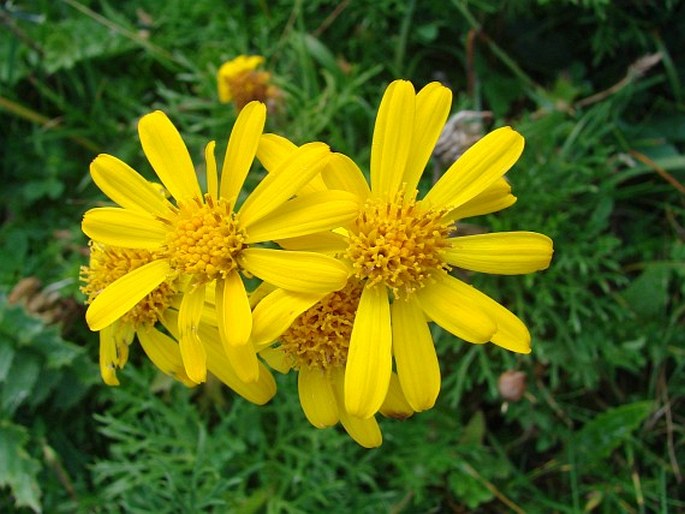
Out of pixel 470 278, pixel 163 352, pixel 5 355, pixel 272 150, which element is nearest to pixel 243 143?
pixel 272 150

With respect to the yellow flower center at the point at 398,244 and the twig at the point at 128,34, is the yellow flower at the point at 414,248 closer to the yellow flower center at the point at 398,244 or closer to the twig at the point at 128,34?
the yellow flower center at the point at 398,244

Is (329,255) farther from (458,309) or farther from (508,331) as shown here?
(508,331)

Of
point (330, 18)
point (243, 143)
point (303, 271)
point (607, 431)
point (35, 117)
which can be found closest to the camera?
point (303, 271)

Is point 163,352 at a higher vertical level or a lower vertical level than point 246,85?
lower

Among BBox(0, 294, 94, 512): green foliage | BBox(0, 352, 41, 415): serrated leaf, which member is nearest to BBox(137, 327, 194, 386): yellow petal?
BBox(0, 294, 94, 512): green foliage

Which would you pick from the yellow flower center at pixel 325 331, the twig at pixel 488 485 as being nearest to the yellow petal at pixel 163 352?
the yellow flower center at pixel 325 331

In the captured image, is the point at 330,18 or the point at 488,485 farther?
the point at 330,18

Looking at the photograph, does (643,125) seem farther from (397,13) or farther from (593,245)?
(397,13)
